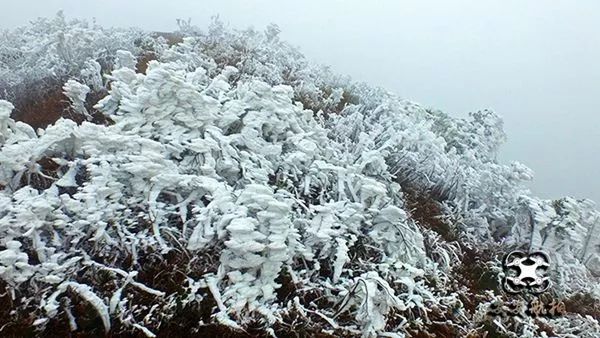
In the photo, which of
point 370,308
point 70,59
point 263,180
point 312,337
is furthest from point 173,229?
point 70,59

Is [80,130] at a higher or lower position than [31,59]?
higher

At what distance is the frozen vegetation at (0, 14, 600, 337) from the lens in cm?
458

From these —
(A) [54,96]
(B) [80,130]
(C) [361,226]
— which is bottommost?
(A) [54,96]

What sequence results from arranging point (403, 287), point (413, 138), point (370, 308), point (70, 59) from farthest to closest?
point (70, 59)
point (413, 138)
point (403, 287)
point (370, 308)

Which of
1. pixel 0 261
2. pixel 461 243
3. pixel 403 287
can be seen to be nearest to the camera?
pixel 0 261

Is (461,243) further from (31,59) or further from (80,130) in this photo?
(31,59)

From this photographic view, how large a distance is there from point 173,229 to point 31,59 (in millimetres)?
7192

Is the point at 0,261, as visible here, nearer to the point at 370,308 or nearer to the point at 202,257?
the point at 202,257

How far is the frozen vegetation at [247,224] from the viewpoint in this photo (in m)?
4.58

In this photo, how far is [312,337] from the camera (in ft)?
15.2

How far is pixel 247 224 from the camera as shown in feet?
15.3

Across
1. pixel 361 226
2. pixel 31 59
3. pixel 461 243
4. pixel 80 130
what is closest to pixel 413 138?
pixel 461 243

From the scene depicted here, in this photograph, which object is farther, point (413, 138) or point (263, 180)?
point (413, 138)

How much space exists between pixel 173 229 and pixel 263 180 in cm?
132
